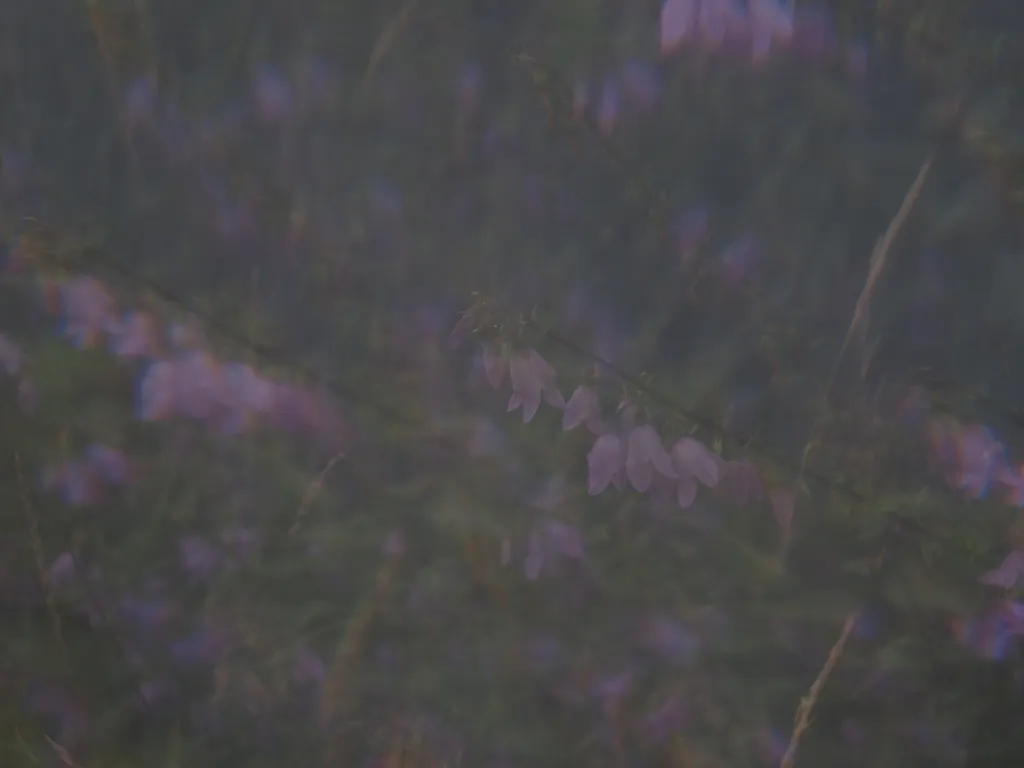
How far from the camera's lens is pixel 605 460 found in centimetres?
121

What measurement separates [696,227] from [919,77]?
0.38 metres

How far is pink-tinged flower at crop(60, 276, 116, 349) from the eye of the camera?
4.25 feet

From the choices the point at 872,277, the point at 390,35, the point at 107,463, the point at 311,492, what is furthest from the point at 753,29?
the point at 107,463

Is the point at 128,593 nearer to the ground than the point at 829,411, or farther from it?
nearer to the ground

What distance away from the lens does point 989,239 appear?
4.15ft

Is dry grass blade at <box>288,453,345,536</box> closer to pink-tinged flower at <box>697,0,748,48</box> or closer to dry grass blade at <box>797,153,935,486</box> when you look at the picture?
dry grass blade at <box>797,153,935,486</box>

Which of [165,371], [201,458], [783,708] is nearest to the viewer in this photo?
[165,371]

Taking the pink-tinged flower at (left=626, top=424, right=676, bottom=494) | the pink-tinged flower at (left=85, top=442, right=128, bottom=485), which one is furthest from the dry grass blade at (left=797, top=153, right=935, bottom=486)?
the pink-tinged flower at (left=85, top=442, right=128, bottom=485)

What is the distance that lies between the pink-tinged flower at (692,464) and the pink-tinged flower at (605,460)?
80 millimetres

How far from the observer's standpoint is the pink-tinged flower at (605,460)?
120 cm

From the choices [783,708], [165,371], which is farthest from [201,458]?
[783,708]

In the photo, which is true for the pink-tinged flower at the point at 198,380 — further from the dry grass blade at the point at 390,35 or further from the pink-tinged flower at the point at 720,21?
the pink-tinged flower at the point at 720,21

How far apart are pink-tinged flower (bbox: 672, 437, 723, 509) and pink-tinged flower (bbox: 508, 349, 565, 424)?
19cm

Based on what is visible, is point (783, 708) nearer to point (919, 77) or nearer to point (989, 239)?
point (989, 239)
